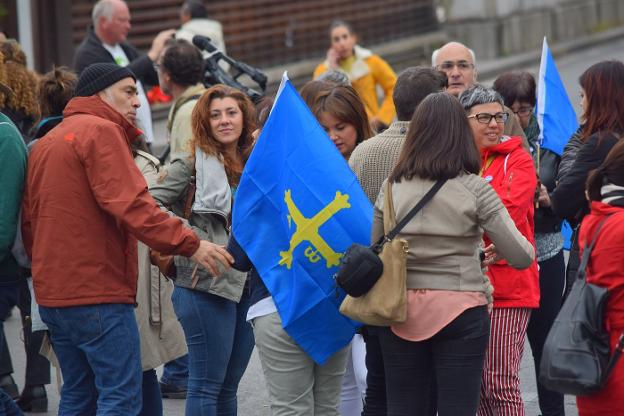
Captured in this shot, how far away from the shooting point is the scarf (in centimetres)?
548

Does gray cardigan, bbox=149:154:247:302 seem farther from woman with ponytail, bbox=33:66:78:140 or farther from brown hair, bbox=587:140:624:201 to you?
brown hair, bbox=587:140:624:201

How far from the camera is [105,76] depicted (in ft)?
17.1

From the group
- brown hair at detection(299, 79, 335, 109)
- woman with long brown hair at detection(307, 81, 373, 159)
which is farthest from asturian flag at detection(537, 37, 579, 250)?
brown hair at detection(299, 79, 335, 109)

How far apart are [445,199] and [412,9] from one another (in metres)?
18.3

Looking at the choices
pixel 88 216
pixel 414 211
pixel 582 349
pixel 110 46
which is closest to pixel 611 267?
pixel 582 349

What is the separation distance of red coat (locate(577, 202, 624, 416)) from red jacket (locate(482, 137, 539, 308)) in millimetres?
929

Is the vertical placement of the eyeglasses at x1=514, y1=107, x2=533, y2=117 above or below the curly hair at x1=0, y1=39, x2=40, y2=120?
below

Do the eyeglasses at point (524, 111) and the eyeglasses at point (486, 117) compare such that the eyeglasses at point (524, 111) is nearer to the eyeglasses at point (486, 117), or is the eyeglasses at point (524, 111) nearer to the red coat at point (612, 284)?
the eyeglasses at point (486, 117)

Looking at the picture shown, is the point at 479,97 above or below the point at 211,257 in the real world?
above

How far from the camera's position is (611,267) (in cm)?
425

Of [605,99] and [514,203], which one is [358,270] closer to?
[514,203]

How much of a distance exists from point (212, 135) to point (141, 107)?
3.16 m

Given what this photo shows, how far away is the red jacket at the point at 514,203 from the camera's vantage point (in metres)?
5.23

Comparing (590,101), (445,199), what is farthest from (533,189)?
(445,199)
